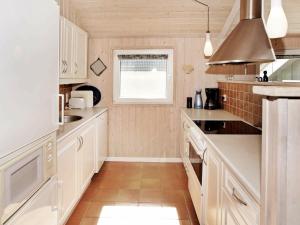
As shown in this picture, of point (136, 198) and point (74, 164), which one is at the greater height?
point (74, 164)

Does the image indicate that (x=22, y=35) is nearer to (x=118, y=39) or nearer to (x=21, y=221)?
(x=21, y=221)

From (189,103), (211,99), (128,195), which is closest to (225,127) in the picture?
(128,195)

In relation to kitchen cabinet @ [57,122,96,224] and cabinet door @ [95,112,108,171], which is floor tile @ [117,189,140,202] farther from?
cabinet door @ [95,112,108,171]

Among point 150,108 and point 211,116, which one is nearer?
point 211,116

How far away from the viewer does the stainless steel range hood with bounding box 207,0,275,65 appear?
1906mm

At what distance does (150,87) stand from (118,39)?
877 mm

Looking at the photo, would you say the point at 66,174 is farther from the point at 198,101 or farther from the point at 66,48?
the point at 198,101

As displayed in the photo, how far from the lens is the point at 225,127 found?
8.72 ft

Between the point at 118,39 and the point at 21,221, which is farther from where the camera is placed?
the point at 118,39

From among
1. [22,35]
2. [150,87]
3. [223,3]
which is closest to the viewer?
[22,35]

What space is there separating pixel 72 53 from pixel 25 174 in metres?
2.43

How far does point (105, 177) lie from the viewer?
12.5 feet

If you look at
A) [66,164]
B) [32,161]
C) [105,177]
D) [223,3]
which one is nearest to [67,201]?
[66,164]

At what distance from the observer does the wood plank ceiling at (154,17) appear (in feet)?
11.9
